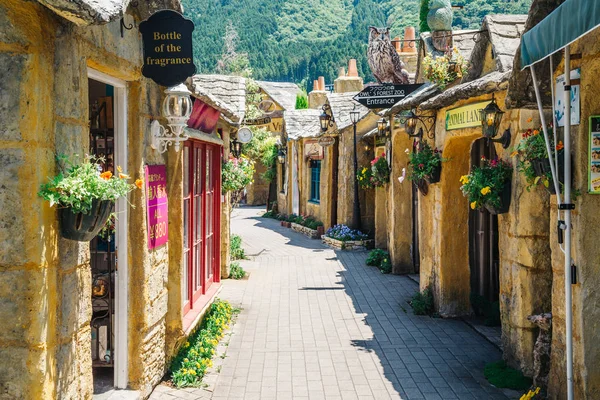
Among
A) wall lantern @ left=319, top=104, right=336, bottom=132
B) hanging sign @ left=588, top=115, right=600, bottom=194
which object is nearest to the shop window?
wall lantern @ left=319, top=104, right=336, bottom=132

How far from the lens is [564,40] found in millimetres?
3764

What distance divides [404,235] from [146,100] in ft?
27.5

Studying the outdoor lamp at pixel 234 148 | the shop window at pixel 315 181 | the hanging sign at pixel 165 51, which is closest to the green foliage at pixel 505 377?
the hanging sign at pixel 165 51

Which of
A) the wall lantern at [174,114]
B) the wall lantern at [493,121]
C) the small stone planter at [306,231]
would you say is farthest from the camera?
the small stone planter at [306,231]

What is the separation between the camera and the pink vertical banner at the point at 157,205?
223 inches

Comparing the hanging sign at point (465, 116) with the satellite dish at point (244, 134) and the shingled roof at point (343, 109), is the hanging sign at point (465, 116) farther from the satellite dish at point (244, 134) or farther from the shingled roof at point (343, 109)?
the shingled roof at point (343, 109)

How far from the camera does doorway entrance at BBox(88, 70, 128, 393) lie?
530 centimetres

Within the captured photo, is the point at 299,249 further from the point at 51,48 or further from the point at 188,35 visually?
the point at 51,48

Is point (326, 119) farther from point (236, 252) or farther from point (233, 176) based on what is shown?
point (233, 176)

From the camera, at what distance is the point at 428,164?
30.0ft

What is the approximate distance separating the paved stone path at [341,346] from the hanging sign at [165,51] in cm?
296

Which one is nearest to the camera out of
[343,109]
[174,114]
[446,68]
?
[174,114]

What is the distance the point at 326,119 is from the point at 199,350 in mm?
12288

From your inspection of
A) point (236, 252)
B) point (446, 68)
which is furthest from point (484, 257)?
point (236, 252)
